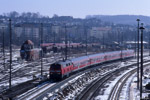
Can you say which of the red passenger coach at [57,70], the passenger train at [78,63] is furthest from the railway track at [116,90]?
the passenger train at [78,63]

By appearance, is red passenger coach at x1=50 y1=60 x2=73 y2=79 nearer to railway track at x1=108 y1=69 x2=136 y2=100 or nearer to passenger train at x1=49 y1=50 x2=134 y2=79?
passenger train at x1=49 y1=50 x2=134 y2=79

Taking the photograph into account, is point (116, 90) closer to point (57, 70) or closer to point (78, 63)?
point (57, 70)

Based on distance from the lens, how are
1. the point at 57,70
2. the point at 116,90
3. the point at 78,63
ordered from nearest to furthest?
the point at 116,90 < the point at 57,70 < the point at 78,63

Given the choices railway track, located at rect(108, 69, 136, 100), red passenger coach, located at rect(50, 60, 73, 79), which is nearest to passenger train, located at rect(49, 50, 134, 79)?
red passenger coach, located at rect(50, 60, 73, 79)

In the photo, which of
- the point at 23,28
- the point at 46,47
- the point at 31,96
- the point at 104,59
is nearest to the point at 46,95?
the point at 31,96

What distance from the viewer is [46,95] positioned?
26.2m

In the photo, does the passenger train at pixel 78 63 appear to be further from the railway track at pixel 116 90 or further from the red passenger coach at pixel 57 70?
the railway track at pixel 116 90

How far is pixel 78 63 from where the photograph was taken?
44562 millimetres

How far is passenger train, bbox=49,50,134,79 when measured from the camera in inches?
1385

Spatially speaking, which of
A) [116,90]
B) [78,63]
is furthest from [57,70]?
[78,63]

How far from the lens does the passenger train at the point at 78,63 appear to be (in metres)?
35.2

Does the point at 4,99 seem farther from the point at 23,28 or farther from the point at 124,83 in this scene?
the point at 23,28

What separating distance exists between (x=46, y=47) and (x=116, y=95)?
5783 centimetres

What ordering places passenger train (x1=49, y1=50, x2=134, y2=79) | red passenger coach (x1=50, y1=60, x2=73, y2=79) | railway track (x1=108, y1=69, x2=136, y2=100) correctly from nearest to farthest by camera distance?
railway track (x1=108, y1=69, x2=136, y2=100) → red passenger coach (x1=50, y1=60, x2=73, y2=79) → passenger train (x1=49, y1=50, x2=134, y2=79)
